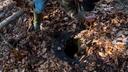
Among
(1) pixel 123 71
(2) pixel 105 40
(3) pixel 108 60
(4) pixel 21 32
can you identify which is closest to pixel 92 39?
(2) pixel 105 40

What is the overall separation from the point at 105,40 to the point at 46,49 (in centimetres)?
89

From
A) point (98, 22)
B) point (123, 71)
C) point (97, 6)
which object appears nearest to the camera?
point (123, 71)

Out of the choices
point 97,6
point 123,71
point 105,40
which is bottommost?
point 123,71

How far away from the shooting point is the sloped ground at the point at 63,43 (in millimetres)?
3672

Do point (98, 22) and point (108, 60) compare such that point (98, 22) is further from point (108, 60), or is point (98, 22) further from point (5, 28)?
point (5, 28)

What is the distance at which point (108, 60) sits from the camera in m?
3.63

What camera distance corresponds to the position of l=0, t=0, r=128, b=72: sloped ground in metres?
3.67

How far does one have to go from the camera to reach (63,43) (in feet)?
13.1

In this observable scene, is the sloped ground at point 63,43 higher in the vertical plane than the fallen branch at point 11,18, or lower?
lower

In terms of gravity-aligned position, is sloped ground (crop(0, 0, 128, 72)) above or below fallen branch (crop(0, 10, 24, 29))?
below

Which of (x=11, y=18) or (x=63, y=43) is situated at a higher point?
(x=11, y=18)

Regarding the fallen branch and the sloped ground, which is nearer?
the sloped ground

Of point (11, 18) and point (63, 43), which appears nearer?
point (63, 43)

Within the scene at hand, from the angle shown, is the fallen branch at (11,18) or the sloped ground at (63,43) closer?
the sloped ground at (63,43)
